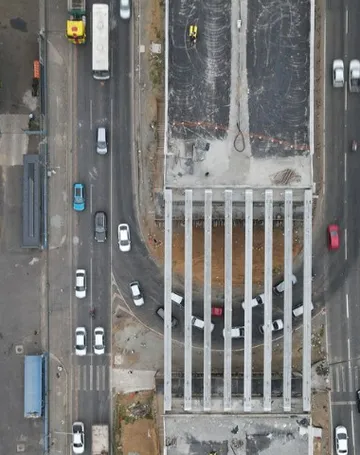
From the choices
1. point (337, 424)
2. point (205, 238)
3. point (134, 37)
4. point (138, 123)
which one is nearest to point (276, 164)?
point (205, 238)

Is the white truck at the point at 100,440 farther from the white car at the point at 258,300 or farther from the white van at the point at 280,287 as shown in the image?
the white van at the point at 280,287

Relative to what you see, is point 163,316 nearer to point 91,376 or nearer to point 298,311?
point 91,376

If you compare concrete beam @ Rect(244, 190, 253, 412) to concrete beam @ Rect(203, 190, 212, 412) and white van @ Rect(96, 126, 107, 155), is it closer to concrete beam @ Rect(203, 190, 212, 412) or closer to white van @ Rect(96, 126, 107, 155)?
concrete beam @ Rect(203, 190, 212, 412)

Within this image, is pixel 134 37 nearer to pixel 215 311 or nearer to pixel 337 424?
pixel 215 311

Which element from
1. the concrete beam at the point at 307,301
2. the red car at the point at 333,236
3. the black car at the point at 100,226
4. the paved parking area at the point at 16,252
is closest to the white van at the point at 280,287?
the concrete beam at the point at 307,301

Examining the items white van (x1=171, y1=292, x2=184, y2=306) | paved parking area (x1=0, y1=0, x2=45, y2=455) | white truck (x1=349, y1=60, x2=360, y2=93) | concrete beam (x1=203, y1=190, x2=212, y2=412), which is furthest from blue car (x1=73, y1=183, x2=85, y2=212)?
white truck (x1=349, y1=60, x2=360, y2=93)

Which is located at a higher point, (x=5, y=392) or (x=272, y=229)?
(x=272, y=229)
